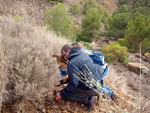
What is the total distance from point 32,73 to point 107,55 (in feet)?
27.4

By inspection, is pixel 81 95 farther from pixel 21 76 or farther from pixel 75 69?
pixel 21 76

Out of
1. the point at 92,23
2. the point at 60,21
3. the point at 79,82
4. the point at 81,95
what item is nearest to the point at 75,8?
the point at 92,23

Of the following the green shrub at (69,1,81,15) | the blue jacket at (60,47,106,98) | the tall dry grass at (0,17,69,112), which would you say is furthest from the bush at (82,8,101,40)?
the tall dry grass at (0,17,69,112)

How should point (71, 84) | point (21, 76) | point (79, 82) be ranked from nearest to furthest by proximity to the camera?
point (21, 76) → point (71, 84) → point (79, 82)

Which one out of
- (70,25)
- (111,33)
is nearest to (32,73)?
(70,25)

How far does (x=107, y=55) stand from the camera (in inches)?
375

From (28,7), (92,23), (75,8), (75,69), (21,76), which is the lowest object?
(21,76)

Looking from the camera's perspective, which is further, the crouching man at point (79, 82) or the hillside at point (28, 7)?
the hillside at point (28, 7)

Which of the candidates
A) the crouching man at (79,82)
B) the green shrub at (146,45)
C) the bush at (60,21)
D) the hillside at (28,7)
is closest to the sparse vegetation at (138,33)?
the green shrub at (146,45)

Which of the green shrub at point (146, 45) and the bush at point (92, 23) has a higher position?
the bush at point (92, 23)

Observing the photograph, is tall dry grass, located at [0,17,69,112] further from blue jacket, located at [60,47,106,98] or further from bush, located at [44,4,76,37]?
bush, located at [44,4,76,37]

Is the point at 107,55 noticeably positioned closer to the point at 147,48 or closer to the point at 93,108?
the point at 147,48

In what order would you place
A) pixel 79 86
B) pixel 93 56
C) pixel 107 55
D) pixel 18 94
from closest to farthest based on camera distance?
pixel 18 94 < pixel 79 86 < pixel 93 56 < pixel 107 55

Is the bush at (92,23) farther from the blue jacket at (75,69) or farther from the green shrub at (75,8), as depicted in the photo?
the blue jacket at (75,69)
